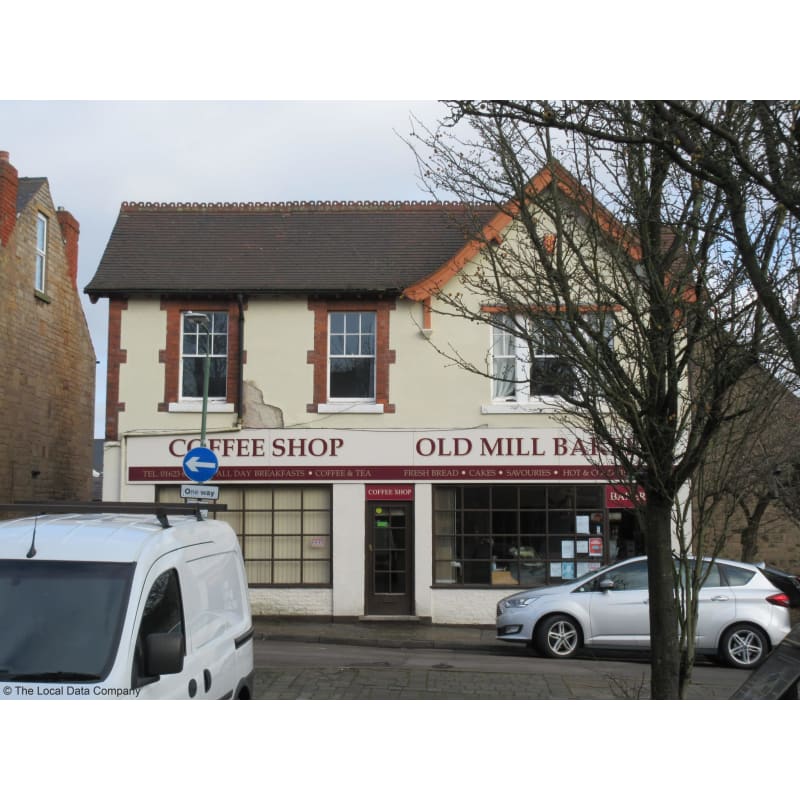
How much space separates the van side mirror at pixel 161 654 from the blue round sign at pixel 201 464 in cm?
1139

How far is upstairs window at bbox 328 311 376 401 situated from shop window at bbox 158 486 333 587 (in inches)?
78.4

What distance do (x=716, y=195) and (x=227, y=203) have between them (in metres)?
16.3

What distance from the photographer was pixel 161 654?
505 cm

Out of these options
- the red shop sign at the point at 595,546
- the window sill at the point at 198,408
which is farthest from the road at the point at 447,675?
the window sill at the point at 198,408

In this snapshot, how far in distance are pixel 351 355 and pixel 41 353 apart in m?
8.22

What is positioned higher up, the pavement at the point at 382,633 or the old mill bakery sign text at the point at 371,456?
the old mill bakery sign text at the point at 371,456

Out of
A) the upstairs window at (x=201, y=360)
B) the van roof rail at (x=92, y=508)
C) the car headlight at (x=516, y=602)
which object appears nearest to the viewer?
the van roof rail at (x=92, y=508)

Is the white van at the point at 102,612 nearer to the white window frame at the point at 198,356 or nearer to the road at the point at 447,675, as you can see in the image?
the road at the point at 447,675

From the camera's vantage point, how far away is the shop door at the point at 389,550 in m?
19.0

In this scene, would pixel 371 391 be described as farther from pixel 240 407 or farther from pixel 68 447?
pixel 68 447

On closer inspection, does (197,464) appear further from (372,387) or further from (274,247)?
(274,247)

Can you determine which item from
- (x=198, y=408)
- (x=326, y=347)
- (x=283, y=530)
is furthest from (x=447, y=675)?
(x=198, y=408)

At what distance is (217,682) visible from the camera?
6273 mm

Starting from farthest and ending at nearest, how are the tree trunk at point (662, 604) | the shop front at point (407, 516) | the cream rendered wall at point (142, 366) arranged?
1. the cream rendered wall at point (142, 366)
2. the shop front at point (407, 516)
3. the tree trunk at point (662, 604)
